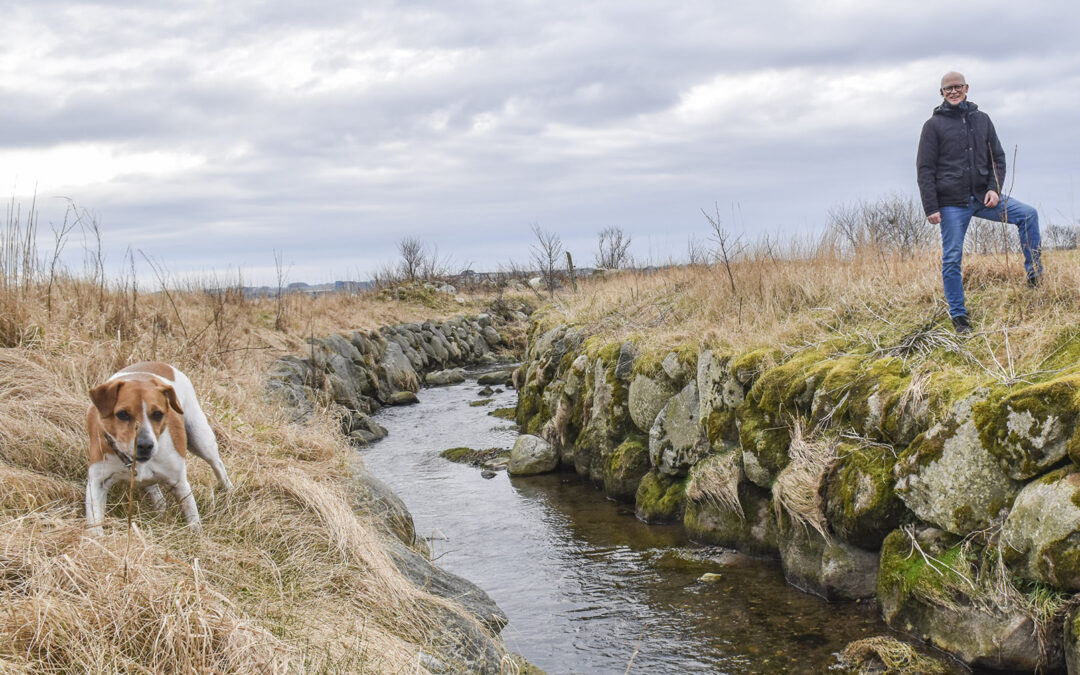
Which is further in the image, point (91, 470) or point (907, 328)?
point (907, 328)

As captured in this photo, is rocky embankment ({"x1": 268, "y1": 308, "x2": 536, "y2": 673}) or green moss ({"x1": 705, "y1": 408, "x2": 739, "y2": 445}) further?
green moss ({"x1": 705, "y1": 408, "x2": 739, "y2": 445})

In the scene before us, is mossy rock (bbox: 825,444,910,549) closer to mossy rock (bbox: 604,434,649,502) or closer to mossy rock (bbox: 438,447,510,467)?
mossy rock (bbox: 604,434,649,502)

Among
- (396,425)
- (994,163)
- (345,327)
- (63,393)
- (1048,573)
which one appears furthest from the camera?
(345,327)

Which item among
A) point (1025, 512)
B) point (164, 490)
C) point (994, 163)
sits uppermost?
point (994, 163)

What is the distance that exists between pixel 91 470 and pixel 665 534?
4.98 m

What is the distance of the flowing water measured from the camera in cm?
498

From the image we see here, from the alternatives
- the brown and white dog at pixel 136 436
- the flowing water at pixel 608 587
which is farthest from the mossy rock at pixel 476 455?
the brown and white dog at pixel 136 436

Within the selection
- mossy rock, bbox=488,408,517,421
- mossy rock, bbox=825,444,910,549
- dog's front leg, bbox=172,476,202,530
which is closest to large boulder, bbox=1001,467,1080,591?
mossy rock, bbox=825,444,910,549

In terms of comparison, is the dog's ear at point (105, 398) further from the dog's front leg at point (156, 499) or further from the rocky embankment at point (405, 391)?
the rocky embankment at point (405, 391)

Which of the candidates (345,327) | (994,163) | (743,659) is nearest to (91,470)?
(743,659)

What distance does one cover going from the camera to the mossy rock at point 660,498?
7.64 m

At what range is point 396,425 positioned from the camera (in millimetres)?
13602

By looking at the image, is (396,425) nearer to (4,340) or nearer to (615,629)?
(4,340)

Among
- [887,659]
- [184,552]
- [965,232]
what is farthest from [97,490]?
[965,232]
